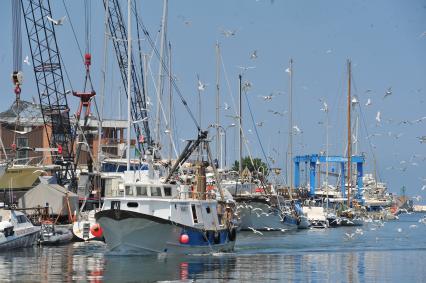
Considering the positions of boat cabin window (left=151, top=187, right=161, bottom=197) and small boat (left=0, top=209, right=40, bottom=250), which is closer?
boat cabin window (left=151, top=187, right=161, bottom=197)

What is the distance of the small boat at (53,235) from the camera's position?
82250 millimetres

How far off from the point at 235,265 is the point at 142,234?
6599 millimetres

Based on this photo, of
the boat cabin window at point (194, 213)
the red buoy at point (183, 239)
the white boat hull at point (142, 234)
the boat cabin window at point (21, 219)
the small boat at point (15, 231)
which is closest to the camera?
the white boat hull at point (142, 234)

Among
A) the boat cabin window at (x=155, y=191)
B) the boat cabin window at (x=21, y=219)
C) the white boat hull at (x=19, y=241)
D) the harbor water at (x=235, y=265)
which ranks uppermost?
the boat cabin window at (x=155, y=191)

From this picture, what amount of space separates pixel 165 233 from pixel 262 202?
159ft

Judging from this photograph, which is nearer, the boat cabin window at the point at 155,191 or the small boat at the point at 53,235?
the boat cabin window at the point at 155,191

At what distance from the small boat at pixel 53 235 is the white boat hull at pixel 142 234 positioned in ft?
55.0

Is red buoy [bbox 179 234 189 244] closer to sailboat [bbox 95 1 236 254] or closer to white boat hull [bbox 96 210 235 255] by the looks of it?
sailboat [bbox 95 1 236 254]

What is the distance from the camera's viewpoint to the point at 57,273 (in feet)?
190

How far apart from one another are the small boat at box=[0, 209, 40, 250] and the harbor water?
0.89 m

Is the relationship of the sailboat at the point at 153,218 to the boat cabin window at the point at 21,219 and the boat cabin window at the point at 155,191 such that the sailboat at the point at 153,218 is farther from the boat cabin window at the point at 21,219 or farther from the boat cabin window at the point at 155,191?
the boat cabin window at the point at 21,219

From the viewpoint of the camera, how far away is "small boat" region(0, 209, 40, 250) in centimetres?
7369

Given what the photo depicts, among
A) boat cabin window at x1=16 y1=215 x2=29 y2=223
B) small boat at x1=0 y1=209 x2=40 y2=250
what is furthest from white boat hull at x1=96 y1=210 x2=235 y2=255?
boat cabin window at x1=16 y1=215 x2=29 y2=223

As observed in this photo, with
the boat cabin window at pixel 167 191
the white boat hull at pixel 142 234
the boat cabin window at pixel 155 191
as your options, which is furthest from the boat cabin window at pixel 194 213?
the boat cabin window at pixel 155 191
